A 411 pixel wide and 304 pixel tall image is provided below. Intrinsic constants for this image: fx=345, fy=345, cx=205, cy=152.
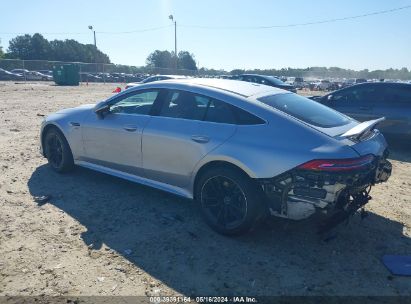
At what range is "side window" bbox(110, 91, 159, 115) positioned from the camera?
15.0ft

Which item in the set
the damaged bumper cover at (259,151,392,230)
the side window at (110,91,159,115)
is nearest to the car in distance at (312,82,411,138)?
the damaged bumper cover at (259,151,392,230)

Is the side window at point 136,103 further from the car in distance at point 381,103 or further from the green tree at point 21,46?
the green tree at point 21,46

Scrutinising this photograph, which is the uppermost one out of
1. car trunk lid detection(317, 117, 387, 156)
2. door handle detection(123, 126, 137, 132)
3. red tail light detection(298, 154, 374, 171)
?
car trunk lid detection(317, 117, 387, 156)

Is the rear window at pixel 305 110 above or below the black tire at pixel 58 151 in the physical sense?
above

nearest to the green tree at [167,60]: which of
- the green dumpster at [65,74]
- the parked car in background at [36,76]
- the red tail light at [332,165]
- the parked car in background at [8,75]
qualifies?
the parked car in background at [36,76]

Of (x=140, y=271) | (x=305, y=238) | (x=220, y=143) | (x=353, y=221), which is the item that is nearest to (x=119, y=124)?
(x=220, y=143)

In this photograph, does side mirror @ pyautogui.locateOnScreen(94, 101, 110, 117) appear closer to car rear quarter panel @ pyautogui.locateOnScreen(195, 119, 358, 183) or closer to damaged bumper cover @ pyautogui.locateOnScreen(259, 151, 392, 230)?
car rear quarter panel @ pyautogui.locateOnScreen(195, 119, 358, 183)

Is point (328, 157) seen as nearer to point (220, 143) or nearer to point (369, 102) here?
point (220, 143)

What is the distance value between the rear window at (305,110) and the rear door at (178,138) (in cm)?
60

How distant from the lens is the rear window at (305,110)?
3.73 meters

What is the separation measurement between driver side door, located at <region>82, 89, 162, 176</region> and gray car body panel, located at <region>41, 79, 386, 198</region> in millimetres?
14

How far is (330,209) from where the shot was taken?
326 centimetres

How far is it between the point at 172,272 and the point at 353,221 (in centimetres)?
243

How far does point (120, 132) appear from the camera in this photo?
4.67m
